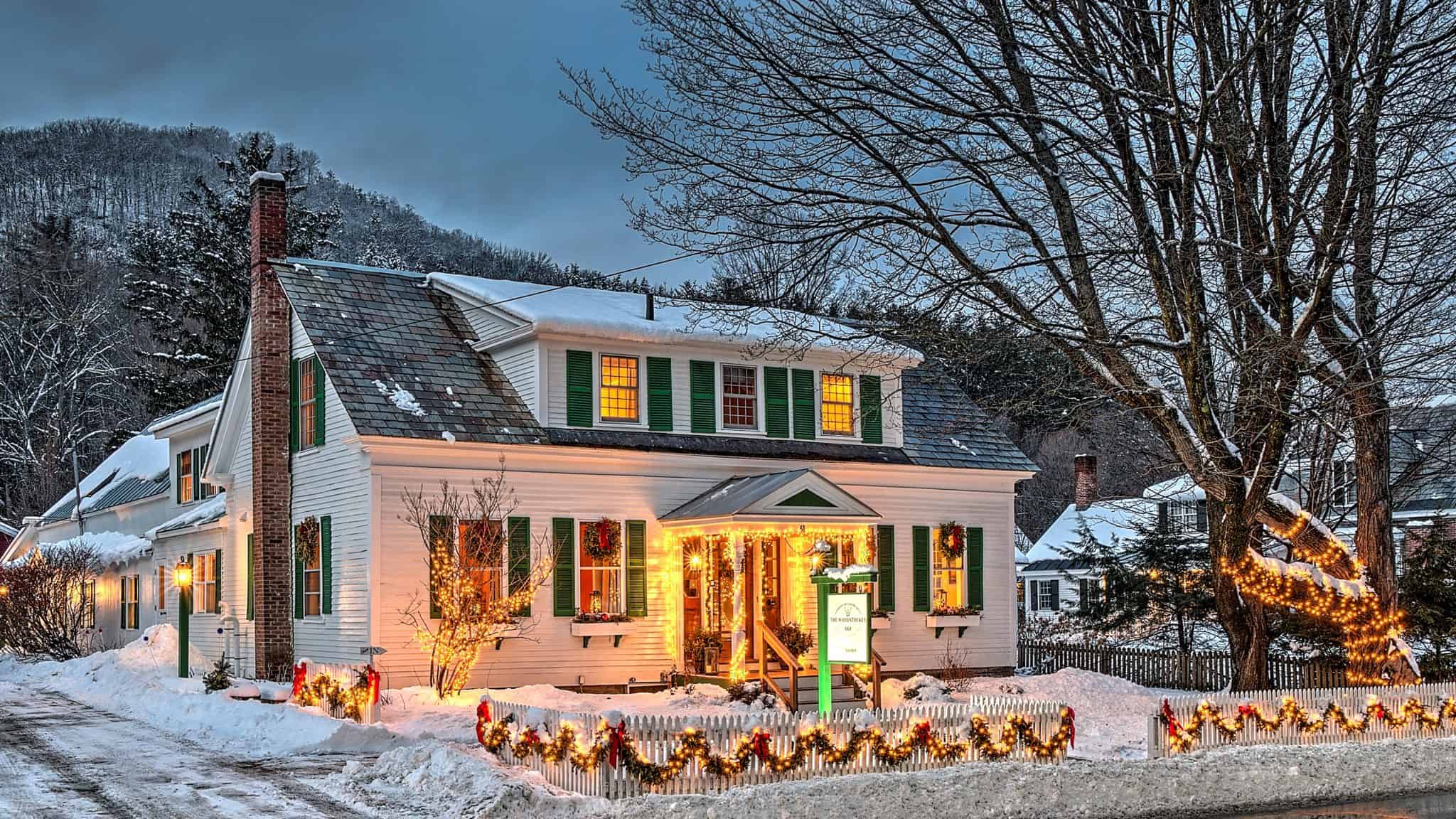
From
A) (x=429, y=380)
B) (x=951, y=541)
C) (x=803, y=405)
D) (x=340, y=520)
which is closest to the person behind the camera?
(x=340, y=520)

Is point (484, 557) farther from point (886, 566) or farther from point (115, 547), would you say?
point (115, 547)

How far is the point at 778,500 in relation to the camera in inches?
894

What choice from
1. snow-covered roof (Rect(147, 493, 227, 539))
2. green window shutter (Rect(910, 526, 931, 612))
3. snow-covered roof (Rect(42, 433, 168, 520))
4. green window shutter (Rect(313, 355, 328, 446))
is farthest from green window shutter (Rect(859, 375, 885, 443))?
snow-covered roof (Rect(42, 433, 168, 520))

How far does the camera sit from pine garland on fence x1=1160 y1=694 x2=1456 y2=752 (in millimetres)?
15945

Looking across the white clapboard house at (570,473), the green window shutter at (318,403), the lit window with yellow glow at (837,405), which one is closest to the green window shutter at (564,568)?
the white clapboard house at (570,473)

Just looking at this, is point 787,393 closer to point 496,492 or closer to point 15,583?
point 496,492

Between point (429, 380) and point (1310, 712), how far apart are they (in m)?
14.0

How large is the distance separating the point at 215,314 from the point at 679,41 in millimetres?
34269

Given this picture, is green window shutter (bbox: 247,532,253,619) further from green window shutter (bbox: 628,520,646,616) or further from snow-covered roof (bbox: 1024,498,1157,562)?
snow-covered roof (bbox: 1024,498,1157,562)

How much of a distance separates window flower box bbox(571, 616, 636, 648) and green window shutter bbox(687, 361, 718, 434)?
3.70m

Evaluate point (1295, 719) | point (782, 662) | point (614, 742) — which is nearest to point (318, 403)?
Result: point (782, 662)

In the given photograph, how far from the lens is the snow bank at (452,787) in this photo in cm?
1241

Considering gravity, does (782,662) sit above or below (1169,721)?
below

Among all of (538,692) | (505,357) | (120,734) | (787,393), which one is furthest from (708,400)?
(120,734)
